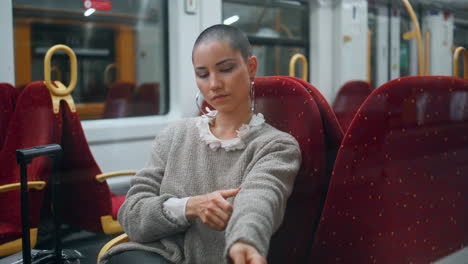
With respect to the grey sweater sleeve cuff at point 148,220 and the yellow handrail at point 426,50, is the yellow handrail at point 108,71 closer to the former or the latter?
the grey sweater sleeve cuff at point 148,220

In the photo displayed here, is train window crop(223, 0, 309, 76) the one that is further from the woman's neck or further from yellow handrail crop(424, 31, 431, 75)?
yellow handrail crop(424, 31, 431, 75)

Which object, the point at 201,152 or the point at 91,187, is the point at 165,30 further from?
the point at 201,152

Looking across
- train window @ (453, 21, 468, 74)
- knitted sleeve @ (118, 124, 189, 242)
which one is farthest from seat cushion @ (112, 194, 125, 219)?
train window @ (453, 21, 468, 74)

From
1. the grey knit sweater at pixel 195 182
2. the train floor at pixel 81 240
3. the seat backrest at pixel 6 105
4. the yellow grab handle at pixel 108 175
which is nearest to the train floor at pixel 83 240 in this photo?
the train floor at pixel 81 240

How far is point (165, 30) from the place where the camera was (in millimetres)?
2570

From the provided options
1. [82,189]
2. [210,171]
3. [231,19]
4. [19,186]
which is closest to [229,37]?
[210,171]

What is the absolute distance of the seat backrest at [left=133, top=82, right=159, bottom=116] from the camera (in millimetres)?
2658

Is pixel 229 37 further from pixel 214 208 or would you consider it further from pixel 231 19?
pixel 231 19

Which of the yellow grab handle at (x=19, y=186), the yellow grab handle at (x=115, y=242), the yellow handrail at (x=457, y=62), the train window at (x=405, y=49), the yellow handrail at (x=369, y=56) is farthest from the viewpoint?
the yellow grab handle at (x=19, y=186)

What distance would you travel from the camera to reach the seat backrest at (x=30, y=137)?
185 centimetres

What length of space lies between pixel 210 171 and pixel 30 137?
1032 mm

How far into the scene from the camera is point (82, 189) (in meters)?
2.20

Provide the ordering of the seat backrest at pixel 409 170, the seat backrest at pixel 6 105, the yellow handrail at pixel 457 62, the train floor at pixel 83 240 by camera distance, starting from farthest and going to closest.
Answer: the train floor at pixel 83 240
the seat backrest at pixel 6 105
the yellow handrail at pixel 457 62
the seat backrest at pixel 409 170

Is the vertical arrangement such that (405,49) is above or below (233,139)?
above
